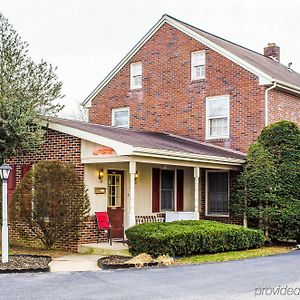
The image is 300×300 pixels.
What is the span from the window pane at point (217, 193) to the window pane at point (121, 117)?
17.2 feet

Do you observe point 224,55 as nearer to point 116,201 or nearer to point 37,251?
point 116,201

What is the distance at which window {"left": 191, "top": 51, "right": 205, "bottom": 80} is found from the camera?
22.7m

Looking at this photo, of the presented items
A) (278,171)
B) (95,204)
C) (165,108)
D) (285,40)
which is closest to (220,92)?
(165,108)

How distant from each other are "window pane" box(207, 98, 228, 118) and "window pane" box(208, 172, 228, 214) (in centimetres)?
237

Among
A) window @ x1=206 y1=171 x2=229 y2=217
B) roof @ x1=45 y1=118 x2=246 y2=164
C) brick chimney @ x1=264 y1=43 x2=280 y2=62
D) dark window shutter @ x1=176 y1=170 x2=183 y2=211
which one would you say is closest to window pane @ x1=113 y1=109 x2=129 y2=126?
roof @ x1=45 y1=118 x2=246 y2=164

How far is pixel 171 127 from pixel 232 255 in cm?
897

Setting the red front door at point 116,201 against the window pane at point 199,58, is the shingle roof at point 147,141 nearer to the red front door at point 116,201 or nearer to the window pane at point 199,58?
the red front door at point 116,201

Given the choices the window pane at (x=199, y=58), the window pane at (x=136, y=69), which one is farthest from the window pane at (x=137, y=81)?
the window pane at (x=199, y=58)

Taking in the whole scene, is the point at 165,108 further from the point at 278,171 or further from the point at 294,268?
the point at 294,268

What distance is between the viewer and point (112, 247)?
50.8 feet

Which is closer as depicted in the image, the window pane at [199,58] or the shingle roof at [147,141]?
the shingle roof at [147,141]

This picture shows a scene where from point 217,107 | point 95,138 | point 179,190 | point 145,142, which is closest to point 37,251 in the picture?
point 95,138

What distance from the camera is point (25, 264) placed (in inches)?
505

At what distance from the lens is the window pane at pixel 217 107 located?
21.9 m
